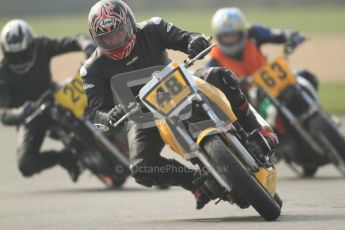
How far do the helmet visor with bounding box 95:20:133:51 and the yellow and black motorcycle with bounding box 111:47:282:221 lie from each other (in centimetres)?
47

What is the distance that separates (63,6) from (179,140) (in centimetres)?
4486

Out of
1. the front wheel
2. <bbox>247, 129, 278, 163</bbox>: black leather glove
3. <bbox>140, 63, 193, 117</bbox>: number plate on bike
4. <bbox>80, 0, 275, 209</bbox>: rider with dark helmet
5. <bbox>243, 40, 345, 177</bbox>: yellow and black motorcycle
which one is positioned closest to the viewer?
the front wheel

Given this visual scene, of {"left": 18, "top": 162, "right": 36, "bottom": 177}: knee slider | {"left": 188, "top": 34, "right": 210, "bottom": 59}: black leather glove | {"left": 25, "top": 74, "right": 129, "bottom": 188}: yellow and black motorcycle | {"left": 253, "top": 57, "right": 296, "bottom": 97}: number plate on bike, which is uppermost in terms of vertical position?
{"left": 188, "top": 34, "right": 210, "bottom": 59}: black leather glove

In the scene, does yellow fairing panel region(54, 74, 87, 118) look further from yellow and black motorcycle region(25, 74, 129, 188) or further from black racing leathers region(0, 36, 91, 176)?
black racing leathers region(0, 36, 91, 176)

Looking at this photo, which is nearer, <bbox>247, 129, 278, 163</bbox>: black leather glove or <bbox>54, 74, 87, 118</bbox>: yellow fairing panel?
<bbox>247, 129, 278, 163</bbox>: black leather glove

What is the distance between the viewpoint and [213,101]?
885 cm

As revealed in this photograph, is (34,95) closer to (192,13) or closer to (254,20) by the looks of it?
(254,20)

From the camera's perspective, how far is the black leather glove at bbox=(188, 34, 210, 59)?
9023 mm

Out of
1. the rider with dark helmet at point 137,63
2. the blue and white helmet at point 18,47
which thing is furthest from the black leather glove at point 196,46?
the blue and white helmet at point 18,47

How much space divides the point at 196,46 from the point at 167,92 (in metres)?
0.62

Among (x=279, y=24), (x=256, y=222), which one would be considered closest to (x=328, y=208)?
(x=256, y=222)

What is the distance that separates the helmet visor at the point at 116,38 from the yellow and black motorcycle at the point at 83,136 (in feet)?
13.9

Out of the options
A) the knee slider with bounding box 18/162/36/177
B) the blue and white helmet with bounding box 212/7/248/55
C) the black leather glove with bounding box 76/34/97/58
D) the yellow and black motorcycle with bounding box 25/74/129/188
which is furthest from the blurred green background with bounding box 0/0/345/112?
the knee slider with bounding box 18/162/36/177

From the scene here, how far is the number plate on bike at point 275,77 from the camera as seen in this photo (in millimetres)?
13227
